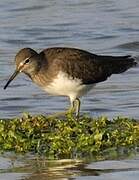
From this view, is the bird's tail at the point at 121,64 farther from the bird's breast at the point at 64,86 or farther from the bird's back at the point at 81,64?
the bird's breast at the point at 64,86

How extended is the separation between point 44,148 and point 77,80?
5.24 ft

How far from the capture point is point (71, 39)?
1681 cm

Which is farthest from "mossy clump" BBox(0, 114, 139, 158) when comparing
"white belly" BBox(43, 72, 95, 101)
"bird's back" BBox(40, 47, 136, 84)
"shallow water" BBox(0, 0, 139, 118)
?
"shallow water" BBox(0, 0, 139, 118)

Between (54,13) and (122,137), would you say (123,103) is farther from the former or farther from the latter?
(54,13)

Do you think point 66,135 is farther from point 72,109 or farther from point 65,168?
point 72,109

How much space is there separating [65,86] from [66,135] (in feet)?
3.62

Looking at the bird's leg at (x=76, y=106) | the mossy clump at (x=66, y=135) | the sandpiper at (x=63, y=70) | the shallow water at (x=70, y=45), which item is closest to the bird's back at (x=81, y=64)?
the sandpiper at (x=63, y=70)

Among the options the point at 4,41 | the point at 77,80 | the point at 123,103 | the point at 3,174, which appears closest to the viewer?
the point at 3,174

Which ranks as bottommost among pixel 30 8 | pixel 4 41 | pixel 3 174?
pixel 3 174

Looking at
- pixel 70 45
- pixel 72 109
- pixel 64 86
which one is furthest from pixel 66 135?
pixel 70 45

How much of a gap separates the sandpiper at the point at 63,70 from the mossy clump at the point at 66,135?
634 millimetres

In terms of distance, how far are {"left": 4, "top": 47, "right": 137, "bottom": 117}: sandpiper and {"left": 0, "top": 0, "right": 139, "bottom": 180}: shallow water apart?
32.8 inches

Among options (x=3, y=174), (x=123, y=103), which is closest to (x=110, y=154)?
(x=3, y=174)

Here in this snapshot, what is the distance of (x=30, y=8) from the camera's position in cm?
1975
